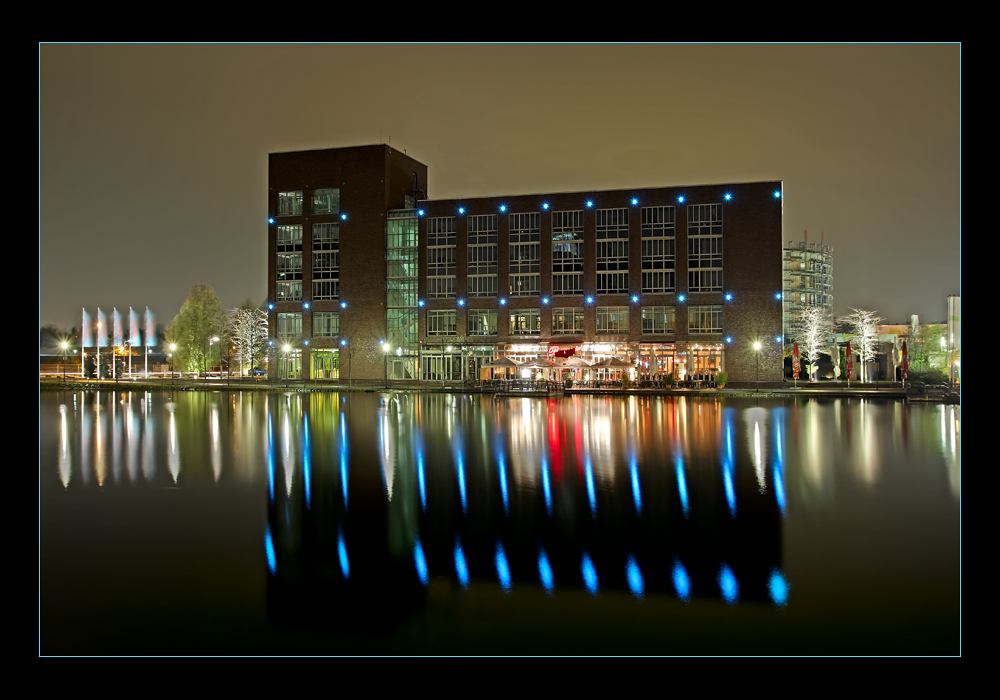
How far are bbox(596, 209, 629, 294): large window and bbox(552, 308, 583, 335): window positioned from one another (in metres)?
2.63

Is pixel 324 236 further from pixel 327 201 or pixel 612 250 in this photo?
pixel 612 250

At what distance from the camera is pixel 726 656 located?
8016mm

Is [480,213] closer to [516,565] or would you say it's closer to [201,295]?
[201,295]

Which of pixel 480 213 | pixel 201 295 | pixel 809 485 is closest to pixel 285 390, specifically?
pixel 480 213

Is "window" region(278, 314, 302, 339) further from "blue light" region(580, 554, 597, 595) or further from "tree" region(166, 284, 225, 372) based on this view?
"blue light" region(580, 554, 597, 595)

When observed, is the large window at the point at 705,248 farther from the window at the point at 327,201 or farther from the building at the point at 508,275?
the window at the point at 327,201

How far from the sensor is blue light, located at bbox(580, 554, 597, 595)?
10.1 meters

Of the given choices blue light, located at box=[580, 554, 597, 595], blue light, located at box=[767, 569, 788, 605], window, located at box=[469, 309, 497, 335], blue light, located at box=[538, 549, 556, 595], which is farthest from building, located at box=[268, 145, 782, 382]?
blue light, located at box=[767, 569, 788, 605]

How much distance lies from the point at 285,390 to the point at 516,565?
50.1 meters

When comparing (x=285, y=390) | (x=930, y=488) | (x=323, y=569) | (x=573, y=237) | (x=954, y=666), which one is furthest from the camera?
(x=573, y=237)

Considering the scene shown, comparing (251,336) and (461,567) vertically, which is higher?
(251,336)

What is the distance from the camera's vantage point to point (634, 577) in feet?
34.3

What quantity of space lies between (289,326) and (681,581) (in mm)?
65543

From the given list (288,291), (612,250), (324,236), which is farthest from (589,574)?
(288,291)
